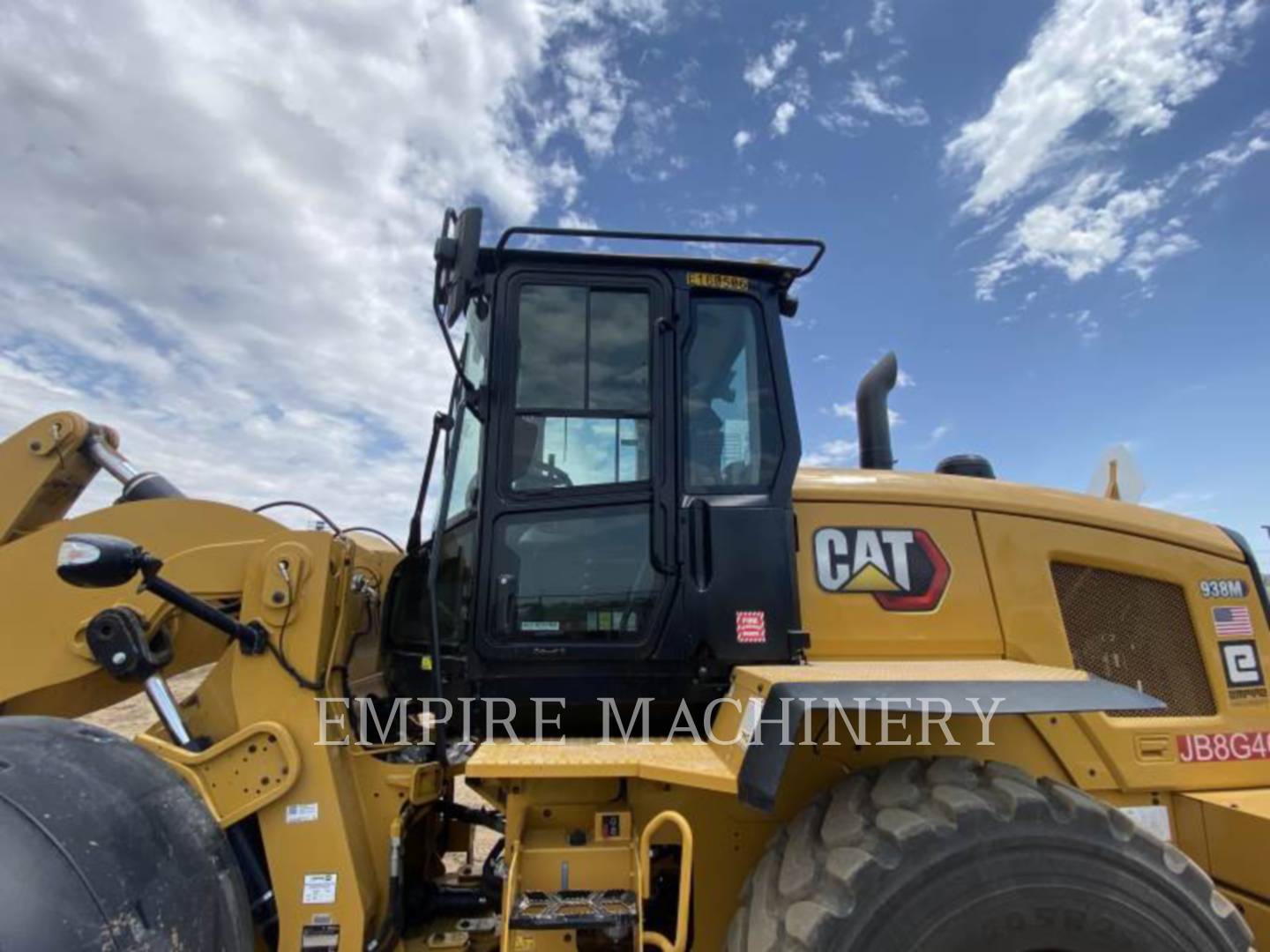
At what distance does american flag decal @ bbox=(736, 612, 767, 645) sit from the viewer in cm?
296

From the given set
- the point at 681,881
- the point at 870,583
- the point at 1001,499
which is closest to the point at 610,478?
Result: the point at 870,583

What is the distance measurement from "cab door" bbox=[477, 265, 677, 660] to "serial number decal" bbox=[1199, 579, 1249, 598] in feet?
7.84

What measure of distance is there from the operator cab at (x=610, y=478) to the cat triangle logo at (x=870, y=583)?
0.93 ft

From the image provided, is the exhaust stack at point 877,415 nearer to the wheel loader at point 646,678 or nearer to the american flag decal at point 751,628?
the wheel loader at point 646,678

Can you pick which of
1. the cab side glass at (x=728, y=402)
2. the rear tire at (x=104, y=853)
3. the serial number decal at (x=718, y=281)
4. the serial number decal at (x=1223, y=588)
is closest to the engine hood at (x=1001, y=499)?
the serial number decal at (x=1223, y=588)

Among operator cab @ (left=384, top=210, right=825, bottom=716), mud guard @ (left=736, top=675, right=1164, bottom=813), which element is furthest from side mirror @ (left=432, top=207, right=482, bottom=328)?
mud guard @ (left=736, top=675, right=1164, bottom=813)

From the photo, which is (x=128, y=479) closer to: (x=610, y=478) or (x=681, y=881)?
(x=610, y=478)

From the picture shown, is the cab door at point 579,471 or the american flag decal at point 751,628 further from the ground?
the cab door at point 579,471

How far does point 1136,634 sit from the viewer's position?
132 inches

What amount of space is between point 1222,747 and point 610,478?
2739 millimetres

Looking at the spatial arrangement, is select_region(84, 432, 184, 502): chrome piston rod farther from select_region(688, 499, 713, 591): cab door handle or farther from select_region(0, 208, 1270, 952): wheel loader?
select_region(688, 499, 713, 591): cab door handle

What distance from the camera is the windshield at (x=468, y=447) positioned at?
319 cm

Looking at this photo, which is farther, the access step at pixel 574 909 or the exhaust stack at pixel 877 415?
the exhaust stack at pixel 877 415

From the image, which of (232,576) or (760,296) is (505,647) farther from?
(760,296)
